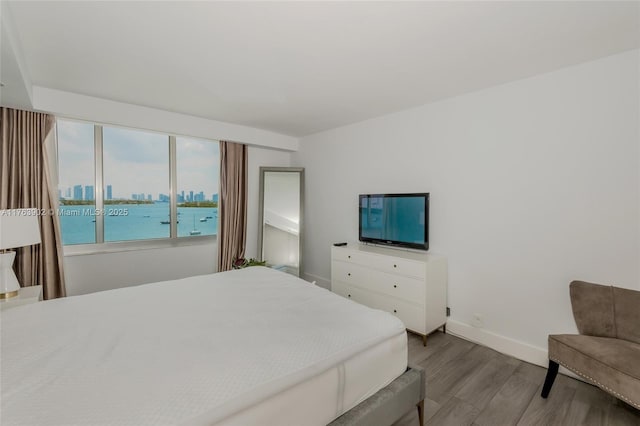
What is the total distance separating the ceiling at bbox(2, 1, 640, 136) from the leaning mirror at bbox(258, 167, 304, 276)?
5.91 feet

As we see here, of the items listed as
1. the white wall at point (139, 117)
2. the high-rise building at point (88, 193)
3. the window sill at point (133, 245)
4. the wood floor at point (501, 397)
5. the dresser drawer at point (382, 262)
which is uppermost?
the white wall at point (139, 117)

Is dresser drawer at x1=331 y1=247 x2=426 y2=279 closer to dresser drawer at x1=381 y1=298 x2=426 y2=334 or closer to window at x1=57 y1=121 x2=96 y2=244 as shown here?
dresser drawer at x1=381 y1=298 x2=426 y2=334

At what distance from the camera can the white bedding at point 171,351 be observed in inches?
38.7

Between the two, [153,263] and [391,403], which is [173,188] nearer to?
[153,263]

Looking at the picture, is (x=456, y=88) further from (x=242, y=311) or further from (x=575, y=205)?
(x=242, y=311)

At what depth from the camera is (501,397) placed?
1.97m

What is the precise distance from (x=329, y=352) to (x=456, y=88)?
262cm

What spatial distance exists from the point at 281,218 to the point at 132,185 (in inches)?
82.5

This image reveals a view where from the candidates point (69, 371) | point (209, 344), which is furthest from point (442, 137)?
point (69, 371)

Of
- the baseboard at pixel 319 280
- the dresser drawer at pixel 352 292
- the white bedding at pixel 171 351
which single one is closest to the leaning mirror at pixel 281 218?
the baseboard at pixel 319 280

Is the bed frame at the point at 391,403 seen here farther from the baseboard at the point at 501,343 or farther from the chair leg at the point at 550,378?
the baseboard at the point at 501,343

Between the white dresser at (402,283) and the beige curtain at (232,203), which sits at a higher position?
the beige curtain at (232,203)

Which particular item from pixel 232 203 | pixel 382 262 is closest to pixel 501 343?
pixel 382 262

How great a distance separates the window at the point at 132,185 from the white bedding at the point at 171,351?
67.0 inches
